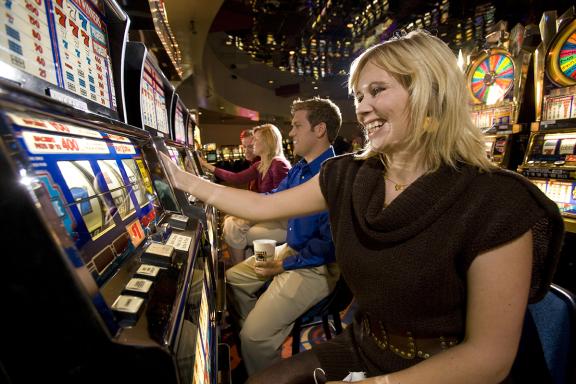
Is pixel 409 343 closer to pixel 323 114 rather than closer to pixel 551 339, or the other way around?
pixel 551 339

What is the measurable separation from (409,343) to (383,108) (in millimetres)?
770

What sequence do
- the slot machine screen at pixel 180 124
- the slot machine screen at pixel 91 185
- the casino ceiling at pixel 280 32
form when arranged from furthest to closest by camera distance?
the casino ceiling at pixel 280 32 → the slot machine screen at pixel 180 124 → the slot machine screen at pixel 91 185

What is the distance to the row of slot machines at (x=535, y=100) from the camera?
9.48 feet

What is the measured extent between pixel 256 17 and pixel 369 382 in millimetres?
8015

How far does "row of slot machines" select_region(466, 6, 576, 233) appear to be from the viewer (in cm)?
289

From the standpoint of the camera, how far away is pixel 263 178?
3859mm

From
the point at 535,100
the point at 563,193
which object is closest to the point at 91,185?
→ the point at 563,193

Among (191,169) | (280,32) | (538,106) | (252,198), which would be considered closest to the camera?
(252,198)

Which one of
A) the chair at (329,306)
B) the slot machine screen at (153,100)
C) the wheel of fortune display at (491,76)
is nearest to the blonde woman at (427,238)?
the chair at (329,306)

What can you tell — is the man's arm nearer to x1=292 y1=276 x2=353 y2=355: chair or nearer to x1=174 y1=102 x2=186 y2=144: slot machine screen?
x1=292 y1=276 x2=353 y2=355: chair

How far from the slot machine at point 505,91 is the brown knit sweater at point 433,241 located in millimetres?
2905

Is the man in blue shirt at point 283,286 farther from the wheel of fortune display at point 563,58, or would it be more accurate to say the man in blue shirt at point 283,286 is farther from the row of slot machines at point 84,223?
the wheel of fortune display at point 563,58

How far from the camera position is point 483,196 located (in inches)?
34.8

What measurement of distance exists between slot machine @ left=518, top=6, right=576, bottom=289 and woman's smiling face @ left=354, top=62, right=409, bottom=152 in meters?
2.75
